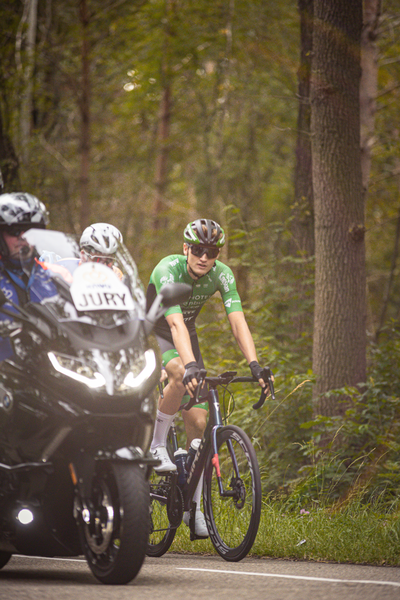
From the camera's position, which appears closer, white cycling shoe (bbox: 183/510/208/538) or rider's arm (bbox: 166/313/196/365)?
rider's arm (bbox: 166/313/196/365)

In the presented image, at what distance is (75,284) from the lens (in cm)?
417

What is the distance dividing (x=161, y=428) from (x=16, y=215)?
2.53m

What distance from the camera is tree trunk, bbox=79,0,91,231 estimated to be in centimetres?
1878

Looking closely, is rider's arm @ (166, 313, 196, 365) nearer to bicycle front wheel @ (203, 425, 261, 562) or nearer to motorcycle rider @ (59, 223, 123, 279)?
bicycle front wheel @ (203, 425, 261, 562)

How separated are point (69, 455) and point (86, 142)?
634 inches

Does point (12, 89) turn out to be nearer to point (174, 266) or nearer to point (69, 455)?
point (174, 266)

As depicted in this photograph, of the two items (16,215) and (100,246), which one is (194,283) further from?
(16,215)

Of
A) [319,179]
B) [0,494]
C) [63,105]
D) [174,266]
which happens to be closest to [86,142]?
[63,105]

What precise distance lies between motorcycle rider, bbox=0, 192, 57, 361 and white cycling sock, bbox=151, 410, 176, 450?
225 cm

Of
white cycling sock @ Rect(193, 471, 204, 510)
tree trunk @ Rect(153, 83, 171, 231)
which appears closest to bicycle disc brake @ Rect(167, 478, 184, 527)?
white cycling sock @ Rect(193, 471, 204, 510)

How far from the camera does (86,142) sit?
19391mm

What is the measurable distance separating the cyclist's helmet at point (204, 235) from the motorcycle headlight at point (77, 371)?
2.26m

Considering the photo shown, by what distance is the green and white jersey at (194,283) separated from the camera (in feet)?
20.3

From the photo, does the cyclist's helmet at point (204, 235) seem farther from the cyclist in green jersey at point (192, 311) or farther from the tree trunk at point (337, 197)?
the tree trunk at point (337, 197)
